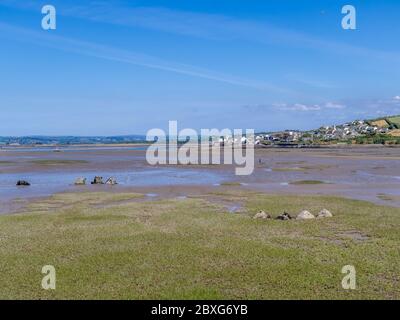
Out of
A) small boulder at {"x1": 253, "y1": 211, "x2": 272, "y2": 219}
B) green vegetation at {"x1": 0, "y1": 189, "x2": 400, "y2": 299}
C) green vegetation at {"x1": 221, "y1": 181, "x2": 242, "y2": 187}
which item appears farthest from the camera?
green vegetation at {"x1": 221, "y1": 181, "x2": 242, "y2": 187}

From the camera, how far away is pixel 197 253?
21109 mm

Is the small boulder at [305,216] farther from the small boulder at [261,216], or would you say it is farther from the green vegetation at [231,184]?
the green vegetation at [231,184]

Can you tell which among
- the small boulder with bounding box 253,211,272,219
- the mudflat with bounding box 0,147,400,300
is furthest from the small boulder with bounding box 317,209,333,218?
the small boulder with bounding box 253,211,272,219

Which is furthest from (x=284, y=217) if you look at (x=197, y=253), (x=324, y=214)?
(x=197, y=253)

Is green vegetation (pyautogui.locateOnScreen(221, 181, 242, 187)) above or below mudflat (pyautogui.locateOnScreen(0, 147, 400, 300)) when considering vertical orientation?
above

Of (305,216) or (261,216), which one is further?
(261,216)

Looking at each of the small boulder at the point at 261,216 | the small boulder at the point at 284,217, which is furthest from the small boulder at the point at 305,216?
the small boulder at the point at 261,216

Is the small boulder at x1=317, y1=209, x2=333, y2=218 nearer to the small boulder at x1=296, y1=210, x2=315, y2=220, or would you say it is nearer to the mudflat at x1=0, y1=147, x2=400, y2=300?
the mudflat at x1=0, y1=147, x2=400, y2=300

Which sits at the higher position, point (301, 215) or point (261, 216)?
point (301, 215)

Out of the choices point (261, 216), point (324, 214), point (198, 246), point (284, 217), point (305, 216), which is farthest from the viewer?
point (324, 214)

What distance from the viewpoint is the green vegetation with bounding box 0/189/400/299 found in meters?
16.5

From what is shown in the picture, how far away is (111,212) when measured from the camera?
33062 millimetres

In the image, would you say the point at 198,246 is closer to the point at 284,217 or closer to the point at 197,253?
the point at 197,253
